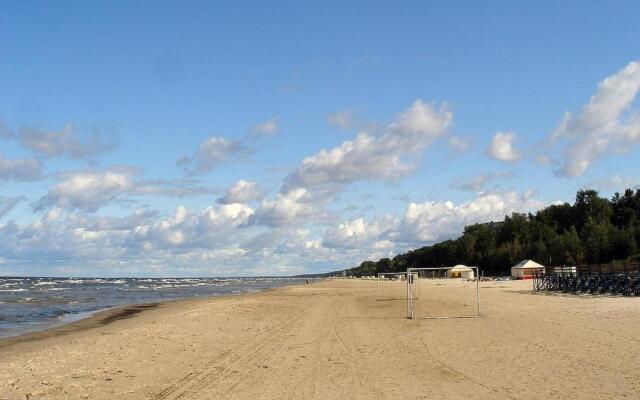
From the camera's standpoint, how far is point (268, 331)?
20641 millimetres

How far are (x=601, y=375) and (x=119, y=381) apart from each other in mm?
9751

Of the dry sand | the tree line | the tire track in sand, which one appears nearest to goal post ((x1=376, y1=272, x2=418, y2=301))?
the dry sand

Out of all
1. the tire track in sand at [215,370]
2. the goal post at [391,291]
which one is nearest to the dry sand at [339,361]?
the tire track in sand at [215,370]

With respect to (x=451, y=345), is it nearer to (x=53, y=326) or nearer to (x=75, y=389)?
(x=75, y=389)

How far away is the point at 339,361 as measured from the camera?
13.5m

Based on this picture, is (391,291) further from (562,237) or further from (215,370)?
(562,237)

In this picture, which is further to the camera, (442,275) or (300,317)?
(442,275)

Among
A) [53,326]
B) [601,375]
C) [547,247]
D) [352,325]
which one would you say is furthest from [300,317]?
[547,247]

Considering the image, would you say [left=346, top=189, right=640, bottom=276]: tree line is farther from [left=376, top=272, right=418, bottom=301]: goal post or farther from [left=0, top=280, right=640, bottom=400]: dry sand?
[left=0, top=280, right=640, bottom=400]: dry sand

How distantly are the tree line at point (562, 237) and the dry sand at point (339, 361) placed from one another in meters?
79.2

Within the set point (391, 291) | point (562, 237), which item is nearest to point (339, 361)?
point (391, 291)

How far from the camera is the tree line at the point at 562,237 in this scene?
9431 centimetres

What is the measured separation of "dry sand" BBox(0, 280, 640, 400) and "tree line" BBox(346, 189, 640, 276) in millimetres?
79190

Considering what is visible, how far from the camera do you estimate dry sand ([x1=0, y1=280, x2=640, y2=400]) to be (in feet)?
33.4
